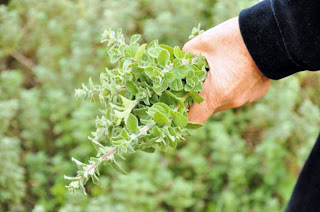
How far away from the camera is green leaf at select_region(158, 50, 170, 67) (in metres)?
1.18

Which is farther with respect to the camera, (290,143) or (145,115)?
(290,143)

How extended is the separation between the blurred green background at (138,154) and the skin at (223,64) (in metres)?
1.00

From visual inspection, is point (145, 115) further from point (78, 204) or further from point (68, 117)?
point (68, 117)

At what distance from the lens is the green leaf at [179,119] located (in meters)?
1.17

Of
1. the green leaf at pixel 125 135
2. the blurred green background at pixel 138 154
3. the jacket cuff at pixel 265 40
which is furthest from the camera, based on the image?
the blurred green background at pixel 138 154

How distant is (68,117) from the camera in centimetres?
263

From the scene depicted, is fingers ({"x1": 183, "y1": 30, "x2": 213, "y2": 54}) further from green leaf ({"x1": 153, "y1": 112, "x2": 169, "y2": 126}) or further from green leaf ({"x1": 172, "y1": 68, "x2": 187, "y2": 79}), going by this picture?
green leaf ({"x1": 153, "y1": 112, "x2": 169, "y2": 126})

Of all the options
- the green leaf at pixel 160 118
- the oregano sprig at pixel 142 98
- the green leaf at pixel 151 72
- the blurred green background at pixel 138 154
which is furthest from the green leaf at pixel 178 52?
the blurred green background at pixel 138 154

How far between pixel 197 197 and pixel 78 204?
0.69m

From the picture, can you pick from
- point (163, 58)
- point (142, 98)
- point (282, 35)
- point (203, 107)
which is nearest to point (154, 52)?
point (163, 58)

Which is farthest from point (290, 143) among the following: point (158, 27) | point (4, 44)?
point (4, 44)

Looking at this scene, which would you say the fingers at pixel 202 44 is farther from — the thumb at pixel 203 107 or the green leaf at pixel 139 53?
the green leaf at pixel 139 53

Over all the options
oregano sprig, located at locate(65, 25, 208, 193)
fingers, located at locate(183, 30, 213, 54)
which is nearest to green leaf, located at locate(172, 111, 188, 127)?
oregano sprig, located at locate(65, 25, 208, 193)

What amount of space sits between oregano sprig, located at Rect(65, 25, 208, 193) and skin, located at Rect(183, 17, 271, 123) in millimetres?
38
